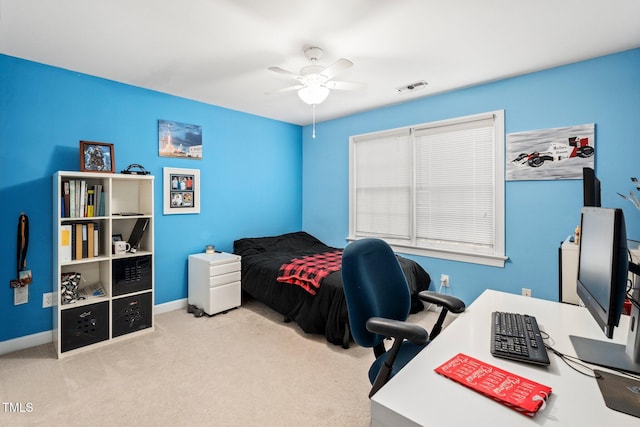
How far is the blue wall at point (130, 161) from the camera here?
2.57 m

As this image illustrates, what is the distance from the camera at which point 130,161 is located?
3.19m

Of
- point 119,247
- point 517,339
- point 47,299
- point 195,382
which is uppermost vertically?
point 119,247

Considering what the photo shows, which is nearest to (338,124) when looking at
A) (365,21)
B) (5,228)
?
(365,21)

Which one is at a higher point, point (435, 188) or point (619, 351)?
point (435, 188)

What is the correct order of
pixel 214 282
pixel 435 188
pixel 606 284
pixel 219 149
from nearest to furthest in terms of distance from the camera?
pixel 606 284 → pixel 214 282 → pixel 435 188 → pixel 219 149

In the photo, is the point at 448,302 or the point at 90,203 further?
the point at 90,203

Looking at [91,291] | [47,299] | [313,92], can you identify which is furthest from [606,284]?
[47,299]

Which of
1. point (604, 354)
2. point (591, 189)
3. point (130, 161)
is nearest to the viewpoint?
point (604, 354)

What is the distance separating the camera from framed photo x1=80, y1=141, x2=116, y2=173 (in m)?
2.67

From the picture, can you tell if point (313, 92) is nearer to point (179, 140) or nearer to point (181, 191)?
point (179, 140)

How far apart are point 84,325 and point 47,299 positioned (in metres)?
0.50

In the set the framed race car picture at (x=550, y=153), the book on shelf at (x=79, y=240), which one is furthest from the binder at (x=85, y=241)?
the framed race car picture at (x=550, y=153)

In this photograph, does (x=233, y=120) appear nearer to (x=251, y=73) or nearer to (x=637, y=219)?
(x=251, y=73)

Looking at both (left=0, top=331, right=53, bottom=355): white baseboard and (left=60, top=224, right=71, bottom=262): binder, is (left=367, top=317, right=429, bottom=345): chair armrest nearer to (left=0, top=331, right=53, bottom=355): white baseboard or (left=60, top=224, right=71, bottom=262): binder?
(left=60, top=224, right=71, bottom=262): binder
